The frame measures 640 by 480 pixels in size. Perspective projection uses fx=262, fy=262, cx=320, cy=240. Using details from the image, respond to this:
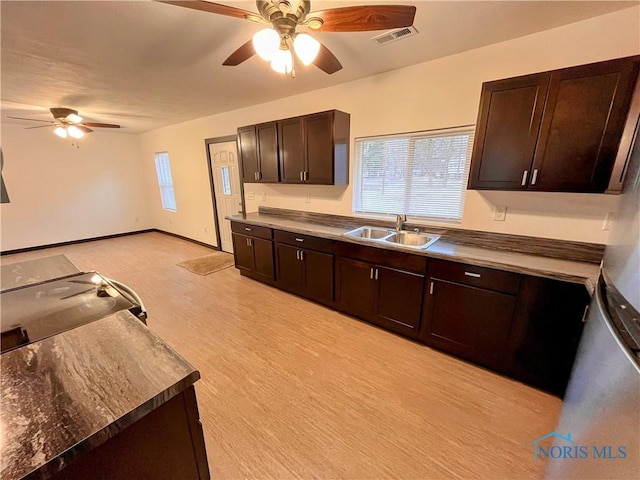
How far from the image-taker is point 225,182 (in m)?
4.85

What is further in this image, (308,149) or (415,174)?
(308,149)

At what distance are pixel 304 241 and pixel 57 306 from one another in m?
2.08

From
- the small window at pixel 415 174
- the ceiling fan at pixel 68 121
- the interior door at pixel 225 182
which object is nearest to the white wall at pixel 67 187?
the ceiling fan at pixel 68 121

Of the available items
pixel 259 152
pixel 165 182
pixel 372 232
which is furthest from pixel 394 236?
pixel 165 182

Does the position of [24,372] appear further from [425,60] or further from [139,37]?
[425,60]

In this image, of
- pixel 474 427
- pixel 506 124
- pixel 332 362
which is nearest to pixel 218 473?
pixel 332 362

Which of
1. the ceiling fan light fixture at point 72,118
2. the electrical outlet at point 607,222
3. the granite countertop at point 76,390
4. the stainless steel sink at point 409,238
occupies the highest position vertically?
the ceiling fan light fixture at point 72,118

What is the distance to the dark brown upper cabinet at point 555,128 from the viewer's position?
154 centimetres

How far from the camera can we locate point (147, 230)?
7.05 meters

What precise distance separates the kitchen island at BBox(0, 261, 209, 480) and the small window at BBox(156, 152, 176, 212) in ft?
19.5

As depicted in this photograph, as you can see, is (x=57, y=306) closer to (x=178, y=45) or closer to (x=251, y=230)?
(x=178, y=45)

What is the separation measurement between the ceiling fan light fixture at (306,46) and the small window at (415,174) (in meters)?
1.54

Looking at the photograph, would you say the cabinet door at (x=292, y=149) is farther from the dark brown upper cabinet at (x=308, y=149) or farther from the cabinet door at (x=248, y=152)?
the cabinet door at (x=248, y=152)

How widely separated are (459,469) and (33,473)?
1.78m
